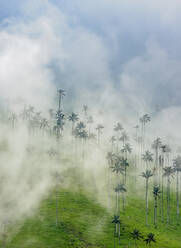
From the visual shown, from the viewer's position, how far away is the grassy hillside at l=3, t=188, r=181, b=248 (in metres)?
113

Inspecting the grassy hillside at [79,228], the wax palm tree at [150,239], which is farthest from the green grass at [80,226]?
the wax palm tree at [150,239]

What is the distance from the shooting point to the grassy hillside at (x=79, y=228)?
113438 millimetres

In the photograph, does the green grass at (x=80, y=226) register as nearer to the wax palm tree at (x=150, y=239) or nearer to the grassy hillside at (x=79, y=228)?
the grassy hillside at (x=79, y=228)

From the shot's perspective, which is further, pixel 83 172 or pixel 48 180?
pixel 83 172

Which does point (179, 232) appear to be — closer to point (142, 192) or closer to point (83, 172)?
point (142, 192)

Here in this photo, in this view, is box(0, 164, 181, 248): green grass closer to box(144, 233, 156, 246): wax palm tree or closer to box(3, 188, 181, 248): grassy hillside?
box(3, 188, 181, 248): grassy hillside

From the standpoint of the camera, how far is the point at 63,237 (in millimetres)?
116688

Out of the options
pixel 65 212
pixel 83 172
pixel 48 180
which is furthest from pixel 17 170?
pixel 65 212

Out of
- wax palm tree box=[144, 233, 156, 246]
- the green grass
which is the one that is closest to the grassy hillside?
the green grass

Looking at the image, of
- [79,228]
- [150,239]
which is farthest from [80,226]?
[150,239]

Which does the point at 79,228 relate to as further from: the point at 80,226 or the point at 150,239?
the point at 150,239

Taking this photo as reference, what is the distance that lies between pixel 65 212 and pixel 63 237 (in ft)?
76.0

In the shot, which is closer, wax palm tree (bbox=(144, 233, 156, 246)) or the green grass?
wax palm tree (bbox=(144, 233, 156, 246))

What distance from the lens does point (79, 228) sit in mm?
124438
